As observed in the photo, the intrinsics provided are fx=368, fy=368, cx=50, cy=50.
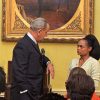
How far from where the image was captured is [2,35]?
→ 19.1 ft

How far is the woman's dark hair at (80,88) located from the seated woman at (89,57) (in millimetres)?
1734

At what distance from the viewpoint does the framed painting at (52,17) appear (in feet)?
19.1

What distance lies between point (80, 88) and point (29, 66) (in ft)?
4.87

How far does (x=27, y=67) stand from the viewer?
418 cm

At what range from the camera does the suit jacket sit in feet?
13.6

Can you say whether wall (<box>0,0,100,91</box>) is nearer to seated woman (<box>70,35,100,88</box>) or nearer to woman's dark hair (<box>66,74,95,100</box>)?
seated woman (<box>70,35,100,88</box>)

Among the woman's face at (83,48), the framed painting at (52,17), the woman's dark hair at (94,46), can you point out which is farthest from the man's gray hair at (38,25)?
the framed painting at (52,17)

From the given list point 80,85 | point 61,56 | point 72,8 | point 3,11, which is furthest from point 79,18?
point 80,85

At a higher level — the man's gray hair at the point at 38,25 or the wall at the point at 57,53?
the man's gray hair at the point at 38,25

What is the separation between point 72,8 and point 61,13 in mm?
193

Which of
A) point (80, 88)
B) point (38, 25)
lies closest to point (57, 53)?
point (38, 25)

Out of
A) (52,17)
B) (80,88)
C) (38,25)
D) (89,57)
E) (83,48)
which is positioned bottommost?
(80,88)

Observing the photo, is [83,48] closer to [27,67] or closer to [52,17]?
[27,67]

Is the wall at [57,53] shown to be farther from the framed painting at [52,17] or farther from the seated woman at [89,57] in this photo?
the seated woman at [89,57]
